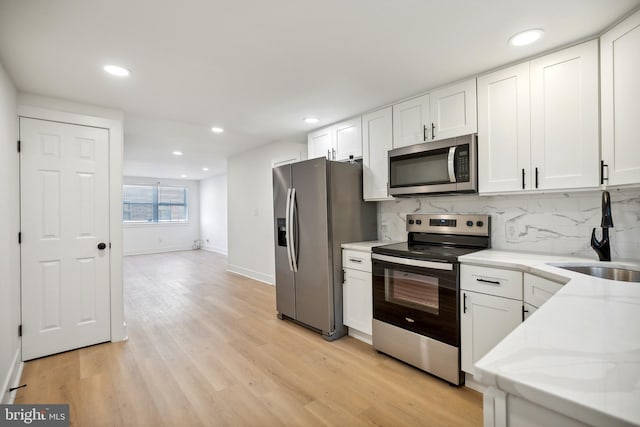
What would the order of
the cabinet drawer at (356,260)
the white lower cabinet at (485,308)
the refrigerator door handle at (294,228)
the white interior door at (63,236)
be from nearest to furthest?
the white lower cabinet at (485,308), the white interior door at (63,236), the cabinet drawer at (356,260), the refrigerator door handle at (294,228)

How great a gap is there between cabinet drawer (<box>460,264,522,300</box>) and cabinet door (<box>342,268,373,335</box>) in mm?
914

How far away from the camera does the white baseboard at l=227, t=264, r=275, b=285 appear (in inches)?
202

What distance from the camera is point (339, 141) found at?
3543 millimetres

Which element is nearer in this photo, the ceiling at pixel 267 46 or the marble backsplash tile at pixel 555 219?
the ceiling at pixel 267 46

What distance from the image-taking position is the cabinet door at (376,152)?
3002 millimetres

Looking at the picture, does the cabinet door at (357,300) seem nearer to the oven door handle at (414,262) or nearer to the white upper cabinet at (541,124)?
the oven door handle at (414,262)

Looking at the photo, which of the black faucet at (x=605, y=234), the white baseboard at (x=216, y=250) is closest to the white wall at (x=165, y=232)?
the white baseboard at (x=216, y=250)

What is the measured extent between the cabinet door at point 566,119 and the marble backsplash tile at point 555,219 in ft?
0.94

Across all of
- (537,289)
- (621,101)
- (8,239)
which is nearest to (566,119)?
(621,101)

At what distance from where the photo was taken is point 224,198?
8.61m

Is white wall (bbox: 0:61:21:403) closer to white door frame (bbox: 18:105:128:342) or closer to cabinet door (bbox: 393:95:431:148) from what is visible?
white door frame (bbox: 18:105:128:342)

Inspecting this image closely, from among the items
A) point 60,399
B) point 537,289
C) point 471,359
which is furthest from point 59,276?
point 537,289

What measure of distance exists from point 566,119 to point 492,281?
1163mm

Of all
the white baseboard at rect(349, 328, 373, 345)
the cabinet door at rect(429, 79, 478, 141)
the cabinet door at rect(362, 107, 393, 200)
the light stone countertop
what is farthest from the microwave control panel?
the white baseboard at rect(349, 328, 373, 345)
